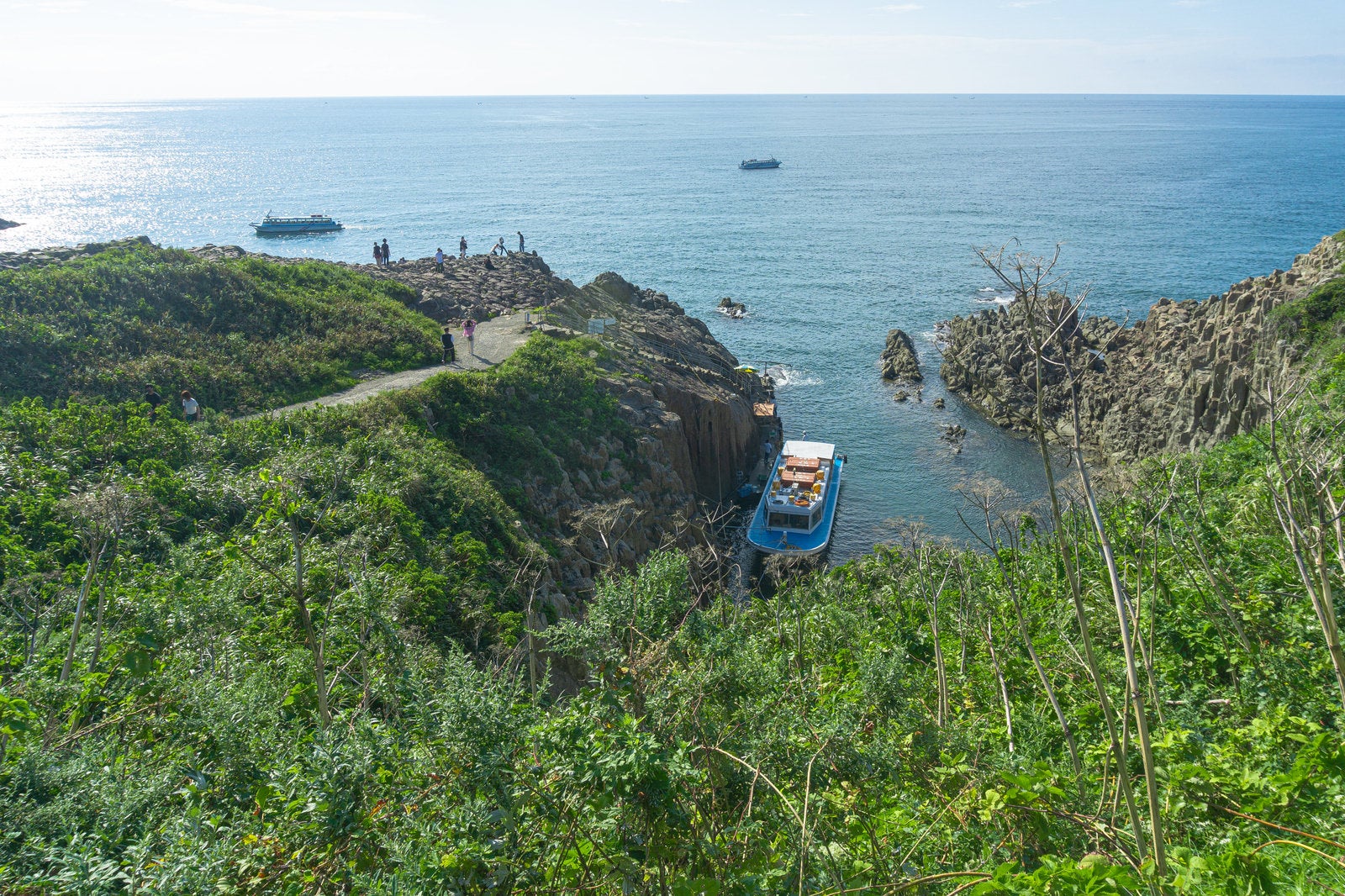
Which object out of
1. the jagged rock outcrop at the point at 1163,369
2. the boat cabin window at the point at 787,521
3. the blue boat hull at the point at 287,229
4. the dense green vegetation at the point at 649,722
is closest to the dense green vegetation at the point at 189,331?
the dense green vegetation at the point at 649,722

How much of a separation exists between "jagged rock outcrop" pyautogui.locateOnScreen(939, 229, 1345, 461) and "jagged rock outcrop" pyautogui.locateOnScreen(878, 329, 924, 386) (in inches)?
86.1

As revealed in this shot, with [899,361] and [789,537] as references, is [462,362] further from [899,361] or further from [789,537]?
[899,361]

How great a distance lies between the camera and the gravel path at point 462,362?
81.9ft

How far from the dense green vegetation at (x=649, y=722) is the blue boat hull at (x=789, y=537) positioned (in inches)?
557

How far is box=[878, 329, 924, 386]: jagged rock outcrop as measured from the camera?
168 ft

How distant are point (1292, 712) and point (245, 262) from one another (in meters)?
37.2

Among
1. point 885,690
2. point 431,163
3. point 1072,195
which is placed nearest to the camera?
point 885,690

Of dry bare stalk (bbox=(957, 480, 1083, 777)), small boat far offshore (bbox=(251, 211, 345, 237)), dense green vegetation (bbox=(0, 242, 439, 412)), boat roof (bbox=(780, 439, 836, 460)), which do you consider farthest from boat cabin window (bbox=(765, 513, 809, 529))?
small boat far offshore (bbox=(251, 211, 345, 237))

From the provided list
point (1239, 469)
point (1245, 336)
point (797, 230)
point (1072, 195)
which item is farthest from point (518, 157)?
point (1239, 469)

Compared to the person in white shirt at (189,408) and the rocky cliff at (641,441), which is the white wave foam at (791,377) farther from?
the person in white shirt at (189,408)

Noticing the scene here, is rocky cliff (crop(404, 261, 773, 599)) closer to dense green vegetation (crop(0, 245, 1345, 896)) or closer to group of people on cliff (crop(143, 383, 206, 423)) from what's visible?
dense green vegetation (crop(0, 245, 1345, 896))

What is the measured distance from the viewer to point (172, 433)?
19.6 metres

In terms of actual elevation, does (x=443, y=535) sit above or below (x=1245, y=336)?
below

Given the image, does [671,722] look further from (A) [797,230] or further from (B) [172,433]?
(A) [797,230]
